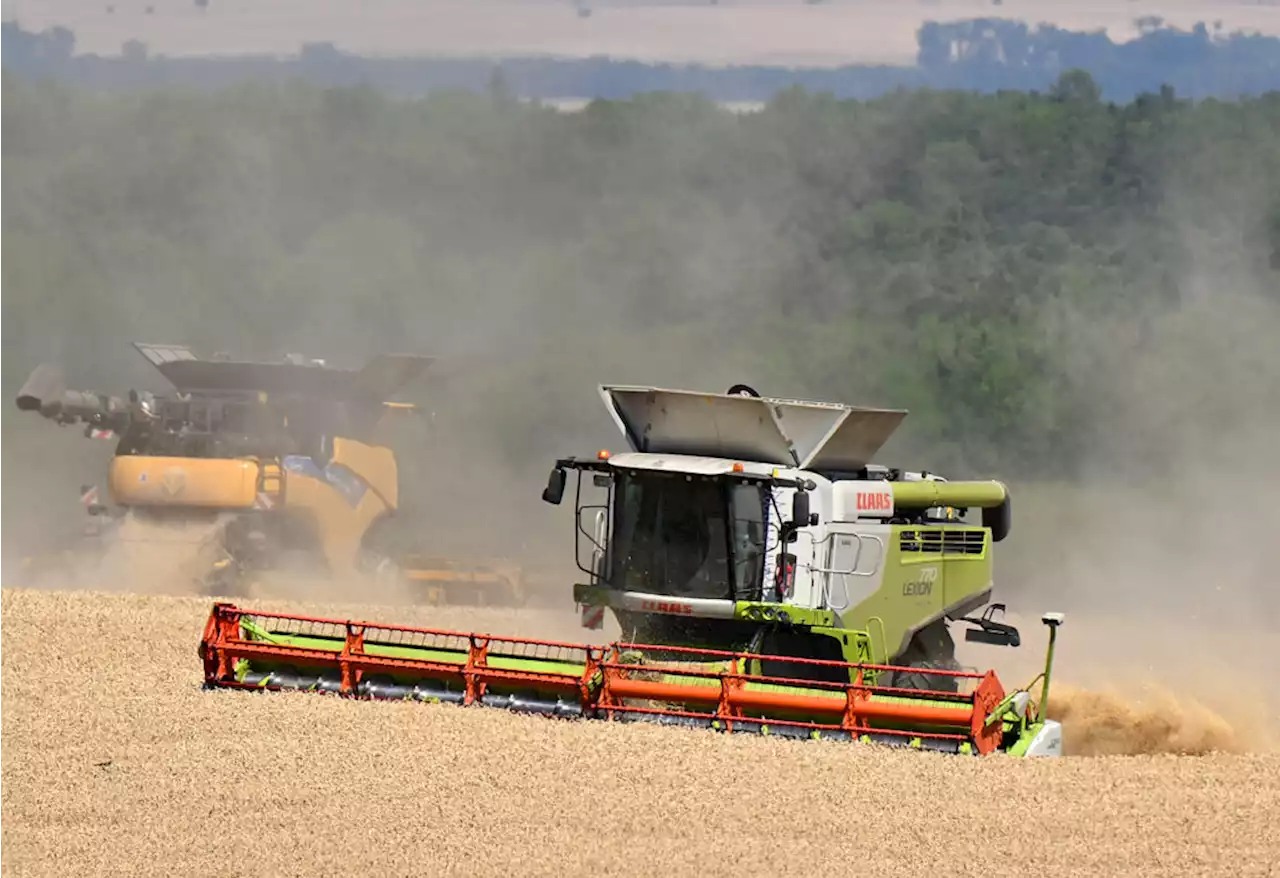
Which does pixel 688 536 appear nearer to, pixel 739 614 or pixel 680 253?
pixel 739 614

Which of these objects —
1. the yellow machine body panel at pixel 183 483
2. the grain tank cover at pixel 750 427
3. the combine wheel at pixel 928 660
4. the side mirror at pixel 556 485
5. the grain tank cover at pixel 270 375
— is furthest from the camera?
the grain tank cover at pixel 270 375

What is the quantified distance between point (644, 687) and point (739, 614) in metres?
1.05

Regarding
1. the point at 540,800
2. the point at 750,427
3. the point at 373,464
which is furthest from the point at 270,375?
the point at 540,800

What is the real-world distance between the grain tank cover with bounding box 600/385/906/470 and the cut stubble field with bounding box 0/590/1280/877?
249cm

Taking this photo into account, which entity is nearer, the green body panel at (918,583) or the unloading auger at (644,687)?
the unloading auger at (644,687)

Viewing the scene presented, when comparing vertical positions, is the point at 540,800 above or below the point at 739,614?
below

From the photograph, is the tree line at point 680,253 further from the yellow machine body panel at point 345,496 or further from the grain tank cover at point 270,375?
the yellow machine body panel at point 345,496

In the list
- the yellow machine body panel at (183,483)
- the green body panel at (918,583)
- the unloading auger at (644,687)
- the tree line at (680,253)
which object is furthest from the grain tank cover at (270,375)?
the green body panel at (918,583)

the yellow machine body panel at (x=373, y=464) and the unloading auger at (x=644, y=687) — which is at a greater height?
the yellow machine body panel at (x=373, y=464)

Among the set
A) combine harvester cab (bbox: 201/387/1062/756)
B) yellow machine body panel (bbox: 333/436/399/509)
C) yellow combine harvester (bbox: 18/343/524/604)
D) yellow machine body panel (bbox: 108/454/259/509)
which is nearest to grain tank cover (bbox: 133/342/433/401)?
yellow combine harvester (bbox: 18/343/524/604)

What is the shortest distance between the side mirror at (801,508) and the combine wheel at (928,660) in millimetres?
1594

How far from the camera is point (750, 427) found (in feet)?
44.3

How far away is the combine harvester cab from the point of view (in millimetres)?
12023

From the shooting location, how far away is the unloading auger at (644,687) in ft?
38.8
